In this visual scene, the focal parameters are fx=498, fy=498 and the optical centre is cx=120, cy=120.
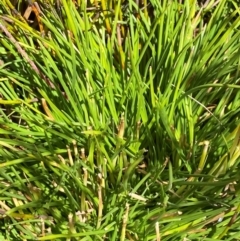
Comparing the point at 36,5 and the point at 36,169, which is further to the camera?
the point at 36,5

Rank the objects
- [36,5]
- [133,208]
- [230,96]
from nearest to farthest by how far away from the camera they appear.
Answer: [133,208] < [230,96] < [36,5]

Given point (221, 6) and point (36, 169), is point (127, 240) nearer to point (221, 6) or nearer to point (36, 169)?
point (36, 169)

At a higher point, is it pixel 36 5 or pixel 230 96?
pixel 36 5

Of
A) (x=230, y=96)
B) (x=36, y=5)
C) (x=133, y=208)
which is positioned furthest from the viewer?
(x=36, y=5)

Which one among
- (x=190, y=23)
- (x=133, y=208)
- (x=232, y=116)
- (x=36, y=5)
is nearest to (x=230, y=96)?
(x=232, y=116)

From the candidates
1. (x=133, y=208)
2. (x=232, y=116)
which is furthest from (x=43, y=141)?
(x=232, y=116)

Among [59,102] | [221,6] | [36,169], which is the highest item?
[221,6]
